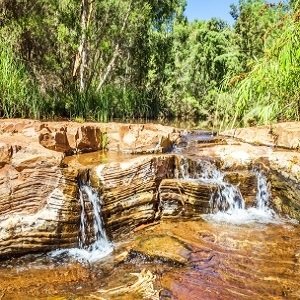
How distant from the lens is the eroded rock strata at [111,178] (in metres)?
5.23

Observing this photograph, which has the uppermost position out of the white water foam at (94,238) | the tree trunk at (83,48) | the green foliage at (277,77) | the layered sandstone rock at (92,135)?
the tree trunk at (83,48)

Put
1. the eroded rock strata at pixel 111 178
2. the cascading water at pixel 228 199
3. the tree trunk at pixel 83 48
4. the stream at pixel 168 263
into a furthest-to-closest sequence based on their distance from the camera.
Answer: the tree trunk at pixel 83 48 < the cascading water at pixel 228 199 < the eroded rock strata at pixel 111 178 < the stream at pixel 168 263

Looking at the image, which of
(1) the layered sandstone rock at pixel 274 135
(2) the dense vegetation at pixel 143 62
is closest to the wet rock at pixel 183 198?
(2) the dense vegetation at pixel 143 62

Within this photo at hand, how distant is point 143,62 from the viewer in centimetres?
2581

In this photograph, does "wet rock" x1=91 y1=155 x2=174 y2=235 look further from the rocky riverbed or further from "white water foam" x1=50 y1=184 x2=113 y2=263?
"white water foam" x1=50 y1=184 x2=113 y2=263

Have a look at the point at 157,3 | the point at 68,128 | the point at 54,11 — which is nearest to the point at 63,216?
the point at 68,128

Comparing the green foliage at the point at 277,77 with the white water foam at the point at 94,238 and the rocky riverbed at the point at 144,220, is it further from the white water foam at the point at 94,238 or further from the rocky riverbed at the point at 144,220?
the white water foam at the point at 94,238

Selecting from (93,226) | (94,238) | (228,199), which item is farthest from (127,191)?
(228,199)

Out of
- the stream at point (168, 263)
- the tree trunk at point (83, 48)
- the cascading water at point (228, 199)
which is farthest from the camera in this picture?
the tree trunk at point (83, 48)

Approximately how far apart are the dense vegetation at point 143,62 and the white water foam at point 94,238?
7.46 feet

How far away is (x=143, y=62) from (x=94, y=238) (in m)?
21.2

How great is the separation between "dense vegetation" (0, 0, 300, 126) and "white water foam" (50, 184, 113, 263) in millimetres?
2275

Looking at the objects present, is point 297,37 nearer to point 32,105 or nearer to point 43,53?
point 32,105

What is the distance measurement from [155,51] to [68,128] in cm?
1874
